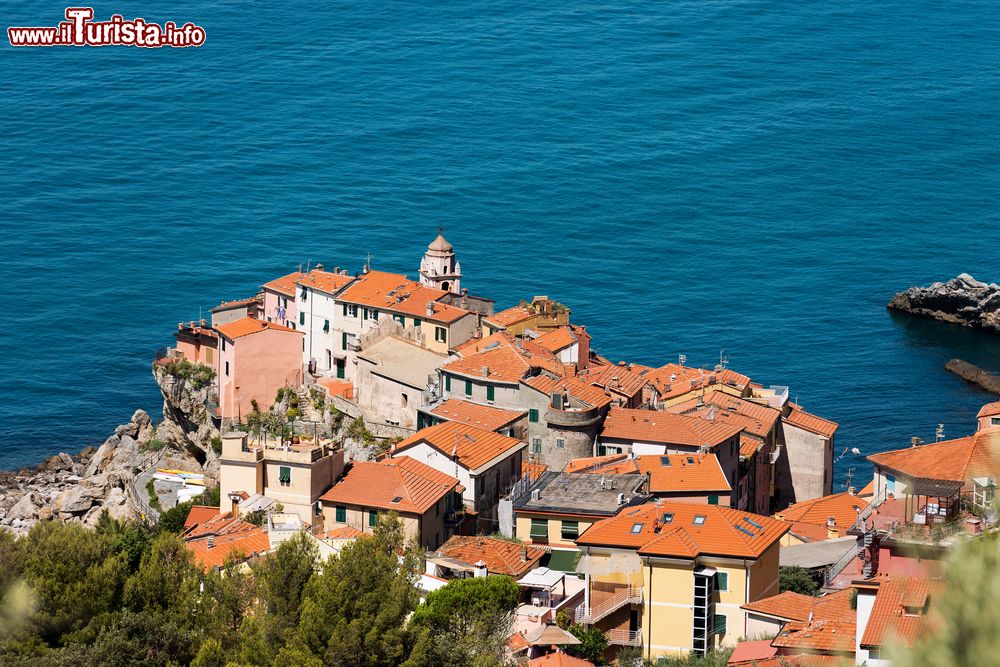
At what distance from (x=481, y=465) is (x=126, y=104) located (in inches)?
5591

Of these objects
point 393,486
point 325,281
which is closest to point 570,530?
point 393,486

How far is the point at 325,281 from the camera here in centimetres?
8719

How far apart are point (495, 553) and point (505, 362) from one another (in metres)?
17.1

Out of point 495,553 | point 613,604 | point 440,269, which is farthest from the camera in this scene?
point 440,269

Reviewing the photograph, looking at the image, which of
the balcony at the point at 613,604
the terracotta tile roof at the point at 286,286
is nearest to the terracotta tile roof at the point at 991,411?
the balcony at the point at 613,604

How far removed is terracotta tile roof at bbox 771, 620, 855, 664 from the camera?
4109 centimetres

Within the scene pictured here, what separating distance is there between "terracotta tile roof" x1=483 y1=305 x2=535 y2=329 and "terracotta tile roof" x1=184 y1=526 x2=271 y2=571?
23.9 metres

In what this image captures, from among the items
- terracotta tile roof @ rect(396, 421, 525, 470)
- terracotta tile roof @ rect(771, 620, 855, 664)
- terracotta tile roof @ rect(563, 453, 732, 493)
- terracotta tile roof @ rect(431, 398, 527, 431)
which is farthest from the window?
terracotta tile roof @ rect(771, 620, 855, 664)

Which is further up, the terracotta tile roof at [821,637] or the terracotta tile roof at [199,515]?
the terracotta tile roof at [821,637]

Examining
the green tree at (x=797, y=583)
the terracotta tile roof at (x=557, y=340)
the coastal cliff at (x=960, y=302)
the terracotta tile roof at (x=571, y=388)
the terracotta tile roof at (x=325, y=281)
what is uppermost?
the terracotta tile roof at (x=325, y=281)

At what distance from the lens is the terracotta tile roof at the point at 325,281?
3378 inches

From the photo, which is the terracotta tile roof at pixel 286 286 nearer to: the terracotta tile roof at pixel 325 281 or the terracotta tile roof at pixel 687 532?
the terracotta tile roof at pixel 325 281

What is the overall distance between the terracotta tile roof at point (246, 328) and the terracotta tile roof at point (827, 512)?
25049mm

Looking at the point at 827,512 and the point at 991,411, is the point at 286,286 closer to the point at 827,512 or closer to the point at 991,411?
the point at 827,512
